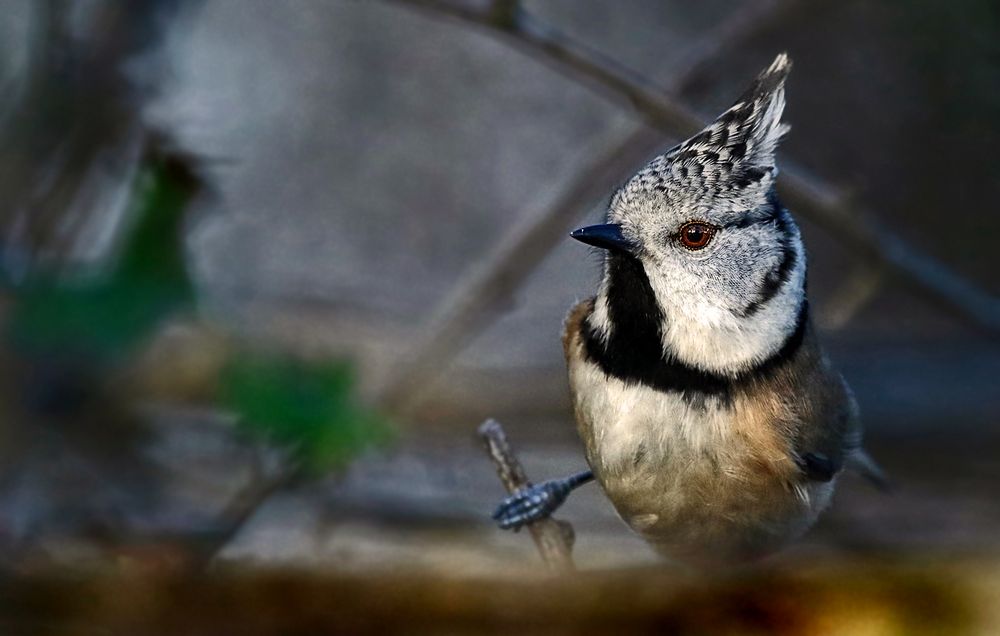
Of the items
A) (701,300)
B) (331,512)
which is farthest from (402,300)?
(701,300)

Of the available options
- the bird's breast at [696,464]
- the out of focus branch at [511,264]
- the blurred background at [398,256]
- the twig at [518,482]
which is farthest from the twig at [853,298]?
the twig at [518,482]

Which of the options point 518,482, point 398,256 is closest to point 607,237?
point 518,482

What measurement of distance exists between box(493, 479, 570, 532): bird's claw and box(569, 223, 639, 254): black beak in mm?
697

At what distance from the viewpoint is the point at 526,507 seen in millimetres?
2875

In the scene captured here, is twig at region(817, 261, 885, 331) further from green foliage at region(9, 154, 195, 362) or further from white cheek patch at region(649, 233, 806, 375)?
green foliage at region(9, 154, 195, 362)

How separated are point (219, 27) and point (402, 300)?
147 cm

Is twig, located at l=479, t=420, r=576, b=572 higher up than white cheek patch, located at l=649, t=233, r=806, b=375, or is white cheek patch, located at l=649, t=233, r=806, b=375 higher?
white cheek patch, located at l=649, t=233, r=806, b=375

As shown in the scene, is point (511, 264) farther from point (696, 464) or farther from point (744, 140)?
point (744, 140)

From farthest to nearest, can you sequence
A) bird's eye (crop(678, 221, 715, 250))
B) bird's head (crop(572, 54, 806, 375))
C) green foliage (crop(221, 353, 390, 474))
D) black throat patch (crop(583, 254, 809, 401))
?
green foliage (crop(221, 353, 390, 474)), black throat patch (crop(583, 254, 809, 401)), bird's eye (crop(678, 221, 715, 250)), bird's head (crop(572, 54, 806, 375))

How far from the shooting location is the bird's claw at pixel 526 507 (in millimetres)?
2824

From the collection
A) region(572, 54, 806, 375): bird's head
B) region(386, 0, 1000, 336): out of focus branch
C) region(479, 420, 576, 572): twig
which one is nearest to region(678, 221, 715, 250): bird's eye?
region(572, 54, 806, 375): bird's head

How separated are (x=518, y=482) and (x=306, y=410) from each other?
54cm

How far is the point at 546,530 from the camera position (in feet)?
7.92

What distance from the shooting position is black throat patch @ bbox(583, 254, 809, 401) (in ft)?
7.93
